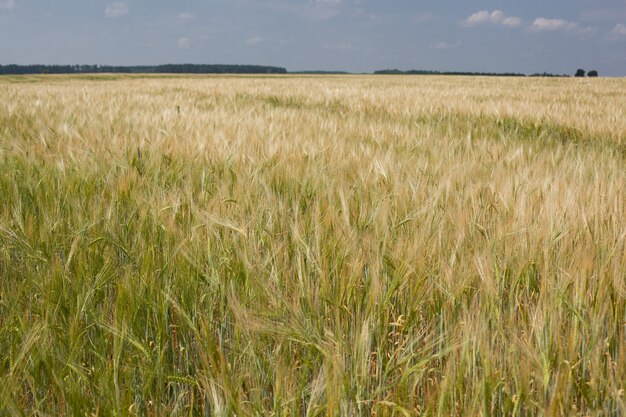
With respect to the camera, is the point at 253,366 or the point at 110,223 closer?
the point at 253,366

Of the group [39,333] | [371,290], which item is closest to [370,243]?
[371,290]

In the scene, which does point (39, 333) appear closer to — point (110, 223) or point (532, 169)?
point (110, 223)

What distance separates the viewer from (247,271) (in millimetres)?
961

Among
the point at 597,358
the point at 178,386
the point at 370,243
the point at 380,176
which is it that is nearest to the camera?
the point at 597,358

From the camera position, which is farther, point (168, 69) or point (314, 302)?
point (168, 69)

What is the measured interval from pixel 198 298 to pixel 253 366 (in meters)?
0.31

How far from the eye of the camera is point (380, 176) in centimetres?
179

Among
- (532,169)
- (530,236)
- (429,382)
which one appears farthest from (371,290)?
(532,169)

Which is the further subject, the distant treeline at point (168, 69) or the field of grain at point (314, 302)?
the distant treeline at point (168, 69)

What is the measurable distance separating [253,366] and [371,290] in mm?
252

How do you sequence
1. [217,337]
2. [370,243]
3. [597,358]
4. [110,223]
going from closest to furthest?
[597,358] → [217,337] → [370,243] → [110,223]

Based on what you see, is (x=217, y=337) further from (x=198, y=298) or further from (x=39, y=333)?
(x=39, y=333)

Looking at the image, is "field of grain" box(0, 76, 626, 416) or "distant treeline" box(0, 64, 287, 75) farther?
"distant treeline" box(0, 64, 287, 75)

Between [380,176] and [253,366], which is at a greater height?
[380,176]
